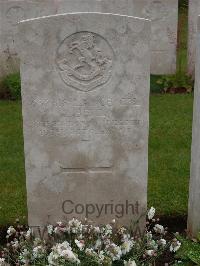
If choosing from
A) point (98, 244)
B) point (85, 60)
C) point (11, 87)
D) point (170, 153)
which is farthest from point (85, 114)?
point (11, 87)

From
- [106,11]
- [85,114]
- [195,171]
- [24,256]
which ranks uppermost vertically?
[106,11]

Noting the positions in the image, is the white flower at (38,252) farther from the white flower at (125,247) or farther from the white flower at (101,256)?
the white flower at (125,247)

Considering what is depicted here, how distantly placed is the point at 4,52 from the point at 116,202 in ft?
20.0

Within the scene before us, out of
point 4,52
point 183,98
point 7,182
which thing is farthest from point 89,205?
point 4,52

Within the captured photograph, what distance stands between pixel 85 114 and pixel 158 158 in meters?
2.40

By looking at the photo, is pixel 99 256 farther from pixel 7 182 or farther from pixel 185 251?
pixel 7 182

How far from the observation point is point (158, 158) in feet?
20.3

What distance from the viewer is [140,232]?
4258 millimetres

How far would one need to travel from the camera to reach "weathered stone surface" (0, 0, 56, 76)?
30.7 ft

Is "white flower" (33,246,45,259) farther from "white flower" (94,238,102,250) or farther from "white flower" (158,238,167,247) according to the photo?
"white flower" (158,238,167,247)

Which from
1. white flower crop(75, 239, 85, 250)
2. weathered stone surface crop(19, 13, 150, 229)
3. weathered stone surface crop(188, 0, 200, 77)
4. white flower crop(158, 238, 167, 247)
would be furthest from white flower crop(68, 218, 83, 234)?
weathered stone surface crop(188, 0, 200, 77)

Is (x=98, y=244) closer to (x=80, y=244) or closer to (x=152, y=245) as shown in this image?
(x=80, y=244)

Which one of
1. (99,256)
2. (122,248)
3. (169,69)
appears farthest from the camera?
(169,69)

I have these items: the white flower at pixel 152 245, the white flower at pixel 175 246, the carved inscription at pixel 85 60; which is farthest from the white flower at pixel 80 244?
the carved inscription at pixel 85 60
